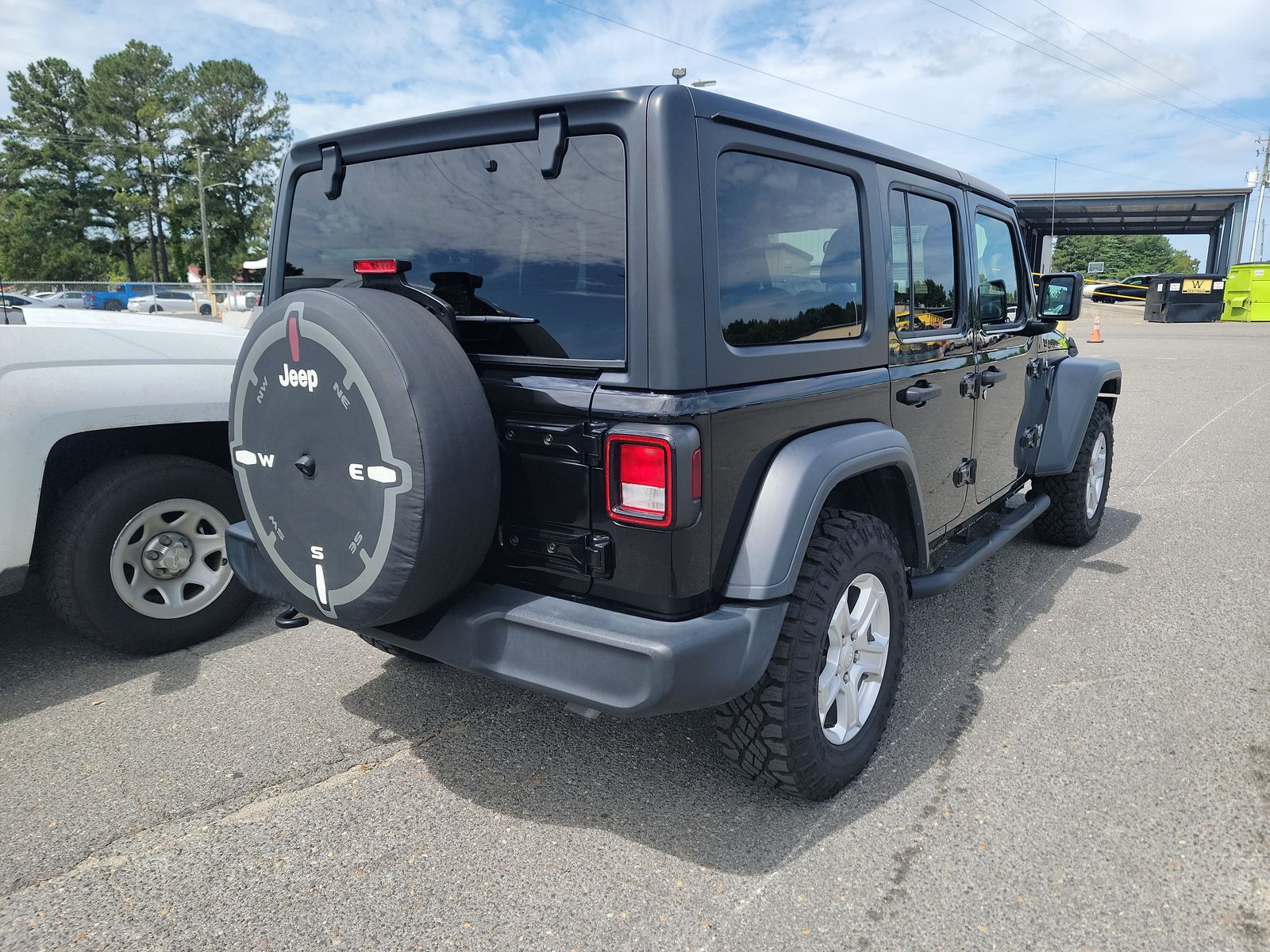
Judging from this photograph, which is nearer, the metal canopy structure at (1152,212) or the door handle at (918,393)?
the door handle at (918,393)

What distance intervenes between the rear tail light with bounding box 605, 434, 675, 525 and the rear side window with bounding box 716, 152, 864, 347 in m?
0.38

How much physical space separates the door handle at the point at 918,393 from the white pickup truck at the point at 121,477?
2.78 m

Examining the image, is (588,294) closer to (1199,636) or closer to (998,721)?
(998,721)

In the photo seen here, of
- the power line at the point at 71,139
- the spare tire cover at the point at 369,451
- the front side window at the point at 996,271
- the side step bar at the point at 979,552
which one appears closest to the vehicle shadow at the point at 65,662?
the spare tire cover at the point at 369,451

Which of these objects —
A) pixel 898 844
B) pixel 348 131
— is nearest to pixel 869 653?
pixel 898 844

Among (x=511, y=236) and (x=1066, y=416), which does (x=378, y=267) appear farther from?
(x=1066, y=416)

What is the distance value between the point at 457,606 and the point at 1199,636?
3369 millimetres

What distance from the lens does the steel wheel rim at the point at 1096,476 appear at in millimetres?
5148

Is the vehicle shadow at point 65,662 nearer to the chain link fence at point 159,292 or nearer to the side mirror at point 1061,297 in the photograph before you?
the side mirror at point 1061,297

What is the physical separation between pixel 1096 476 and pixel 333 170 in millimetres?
4594

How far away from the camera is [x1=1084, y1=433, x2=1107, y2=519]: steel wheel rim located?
16.9ft

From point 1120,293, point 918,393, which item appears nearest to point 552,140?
point 918,393

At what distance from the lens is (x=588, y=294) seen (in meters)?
2.30

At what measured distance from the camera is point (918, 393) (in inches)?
125
